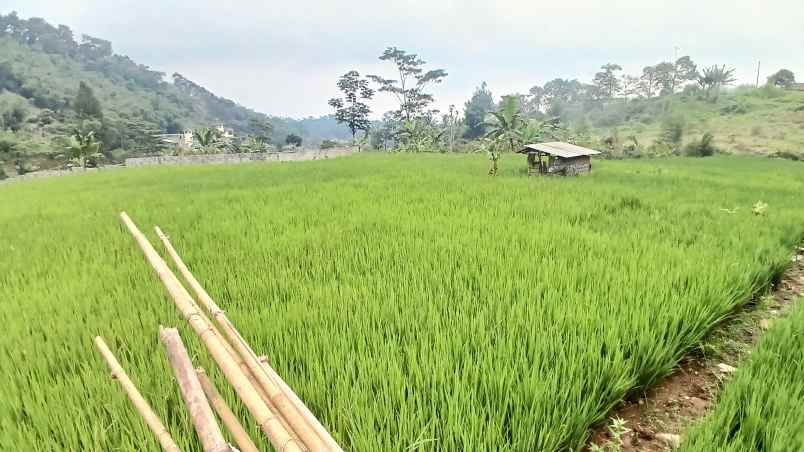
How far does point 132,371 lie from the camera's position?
151 centimetres

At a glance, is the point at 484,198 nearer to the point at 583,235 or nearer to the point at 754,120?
the point at 583,235

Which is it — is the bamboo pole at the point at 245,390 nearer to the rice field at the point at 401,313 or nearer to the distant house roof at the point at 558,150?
the rice field at the point at 401,313

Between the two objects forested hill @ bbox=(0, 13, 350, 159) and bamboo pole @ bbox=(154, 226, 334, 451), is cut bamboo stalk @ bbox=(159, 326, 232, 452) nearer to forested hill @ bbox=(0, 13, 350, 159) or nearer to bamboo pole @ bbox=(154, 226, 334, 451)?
bamboo pole @ bbox=(154, 226, 334, 451)

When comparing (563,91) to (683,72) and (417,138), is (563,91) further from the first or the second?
(417,138)

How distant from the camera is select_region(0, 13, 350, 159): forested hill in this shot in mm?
37312

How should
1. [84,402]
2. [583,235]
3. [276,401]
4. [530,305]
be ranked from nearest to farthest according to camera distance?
[276,401]
[84,402]
[530,305]
[583,235]

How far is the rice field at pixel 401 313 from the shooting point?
1260mm

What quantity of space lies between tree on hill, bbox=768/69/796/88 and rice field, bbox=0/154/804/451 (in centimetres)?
6274

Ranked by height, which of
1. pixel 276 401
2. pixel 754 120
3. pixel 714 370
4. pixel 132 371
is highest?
pixel 754 120

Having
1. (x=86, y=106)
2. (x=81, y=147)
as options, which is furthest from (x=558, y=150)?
(x=86, y=106)

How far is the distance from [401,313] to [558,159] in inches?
333

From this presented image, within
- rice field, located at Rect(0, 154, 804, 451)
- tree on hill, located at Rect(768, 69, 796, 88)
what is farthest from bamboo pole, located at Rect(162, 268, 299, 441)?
tree on hill, located at Rect(768, 69, 796, 88)

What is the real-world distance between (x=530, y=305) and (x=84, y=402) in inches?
79.4

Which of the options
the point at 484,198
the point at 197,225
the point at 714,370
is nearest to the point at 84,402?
the point at 714,370
